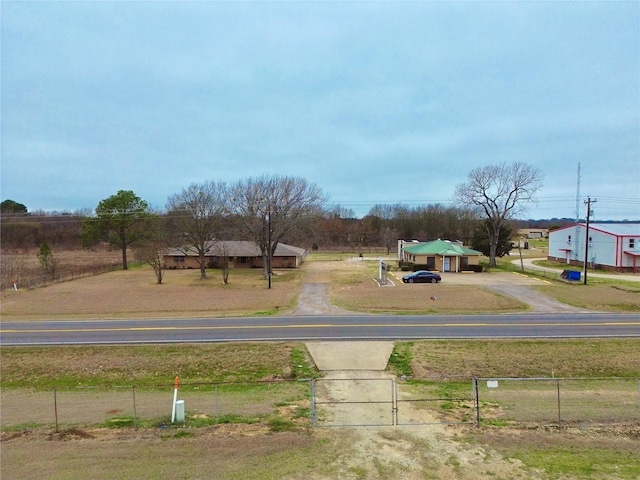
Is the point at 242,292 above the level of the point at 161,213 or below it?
below

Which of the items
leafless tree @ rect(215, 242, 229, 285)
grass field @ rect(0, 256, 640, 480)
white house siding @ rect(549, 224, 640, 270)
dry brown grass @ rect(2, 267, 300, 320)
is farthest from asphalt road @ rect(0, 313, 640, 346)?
white house siding @ rect(549, 224, 640, 270)

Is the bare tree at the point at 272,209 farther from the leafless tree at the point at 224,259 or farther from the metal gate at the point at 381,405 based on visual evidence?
the metal gate at the point at 381,405

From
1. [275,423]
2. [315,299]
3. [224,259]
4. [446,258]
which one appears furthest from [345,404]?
[446,258]

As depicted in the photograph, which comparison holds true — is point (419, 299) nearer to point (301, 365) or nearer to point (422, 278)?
point (422, 278)

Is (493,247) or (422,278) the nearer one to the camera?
(422,278)

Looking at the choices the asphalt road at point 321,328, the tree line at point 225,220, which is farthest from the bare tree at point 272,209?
the asphalt road at point 321,328

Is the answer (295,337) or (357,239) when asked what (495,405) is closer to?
(295,337)

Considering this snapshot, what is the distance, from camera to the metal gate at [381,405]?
38.5ft

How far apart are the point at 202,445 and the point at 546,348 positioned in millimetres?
16718

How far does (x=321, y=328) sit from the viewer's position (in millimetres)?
23469

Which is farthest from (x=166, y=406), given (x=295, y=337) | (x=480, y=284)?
(x=480, y=284)

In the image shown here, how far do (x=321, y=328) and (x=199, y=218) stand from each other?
35.4 m

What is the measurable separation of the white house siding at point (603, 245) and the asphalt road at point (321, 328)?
96.5 ft

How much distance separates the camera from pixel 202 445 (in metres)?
10.3
